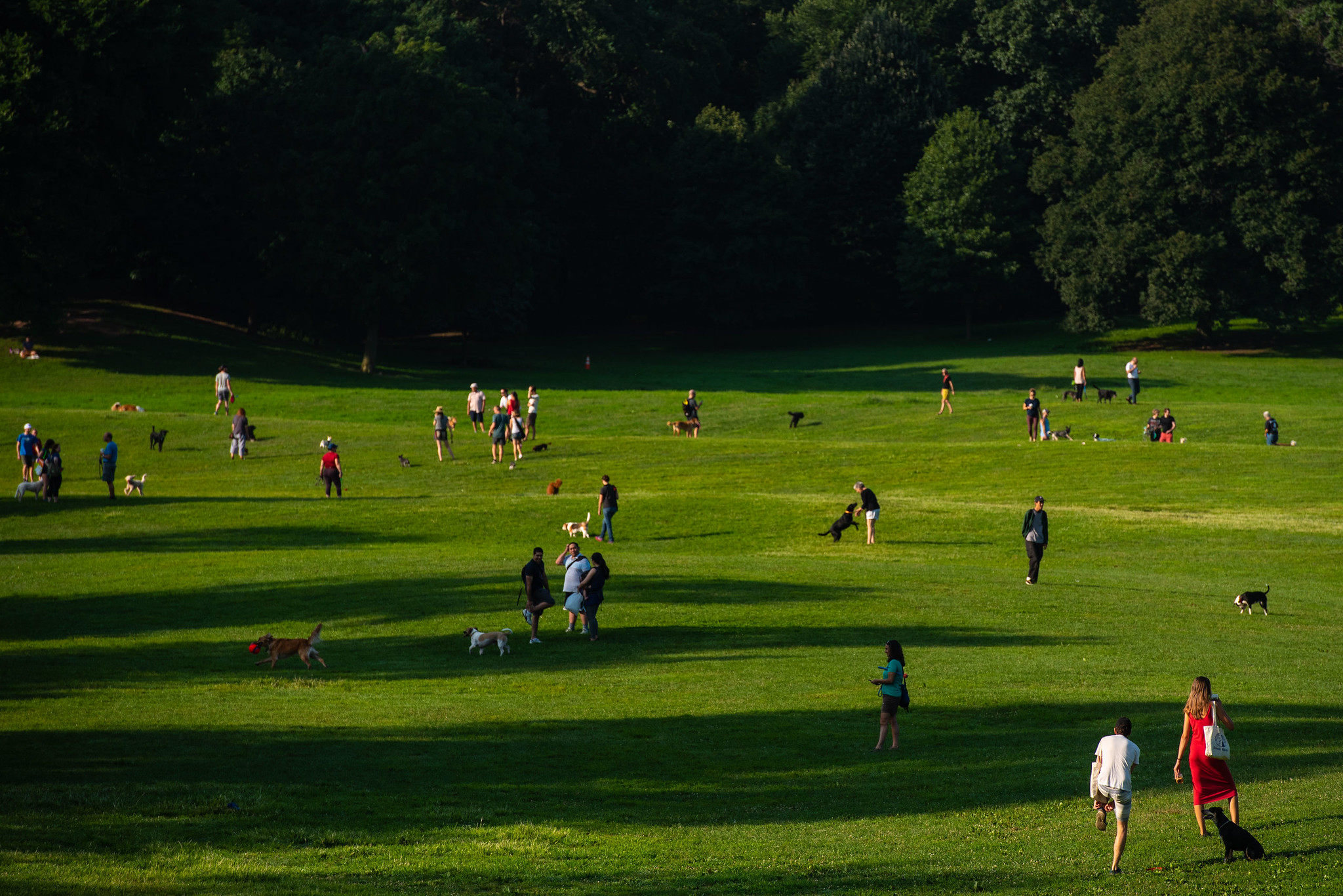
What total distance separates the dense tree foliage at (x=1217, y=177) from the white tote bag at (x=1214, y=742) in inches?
2756

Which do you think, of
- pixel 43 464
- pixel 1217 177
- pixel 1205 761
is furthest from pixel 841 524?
pixel 1217 177

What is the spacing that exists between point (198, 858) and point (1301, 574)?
28.0 m

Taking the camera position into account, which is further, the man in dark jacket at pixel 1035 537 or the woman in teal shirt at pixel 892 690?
the man in dark jacket at pixel 1035 537

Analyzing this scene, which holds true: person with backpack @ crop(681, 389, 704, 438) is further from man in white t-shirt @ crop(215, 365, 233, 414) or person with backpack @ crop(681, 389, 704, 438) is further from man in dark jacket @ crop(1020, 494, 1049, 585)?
man in dark jacket @ crop(1020, 494, 1049, 585)

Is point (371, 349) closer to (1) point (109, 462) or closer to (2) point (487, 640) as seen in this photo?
(1) point (109, 462)

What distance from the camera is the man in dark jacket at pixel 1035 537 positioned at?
93.8 feet

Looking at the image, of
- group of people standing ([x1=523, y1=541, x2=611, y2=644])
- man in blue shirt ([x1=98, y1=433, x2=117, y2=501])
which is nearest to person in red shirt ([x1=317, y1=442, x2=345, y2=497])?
man in blue shirt ([x1=98, y1=433, x2=117, y2=501])

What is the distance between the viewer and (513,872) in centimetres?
1201

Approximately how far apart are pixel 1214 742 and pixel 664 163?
87592mm

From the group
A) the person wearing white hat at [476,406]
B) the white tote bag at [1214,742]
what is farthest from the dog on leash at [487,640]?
the person wearing white hat at [476,406]

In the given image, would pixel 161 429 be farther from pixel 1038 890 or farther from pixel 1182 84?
pixel 1182 84

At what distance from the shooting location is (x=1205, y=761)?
12.8 metres

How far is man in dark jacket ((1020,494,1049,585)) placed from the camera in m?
28.6

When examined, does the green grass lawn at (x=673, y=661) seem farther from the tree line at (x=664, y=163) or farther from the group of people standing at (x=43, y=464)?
the tree line at (x=664, y=163)
